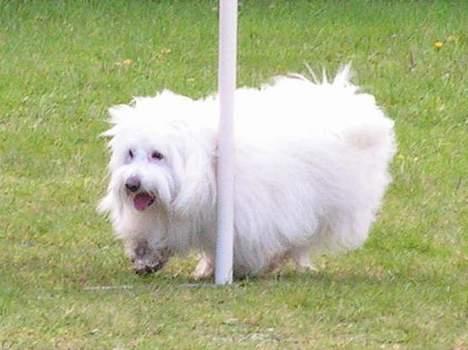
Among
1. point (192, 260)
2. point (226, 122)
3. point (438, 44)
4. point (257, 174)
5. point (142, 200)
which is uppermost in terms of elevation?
point (438, 44)

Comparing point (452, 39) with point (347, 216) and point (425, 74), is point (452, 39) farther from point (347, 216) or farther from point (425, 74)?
point (347, 216)

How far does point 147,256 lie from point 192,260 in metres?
0.67

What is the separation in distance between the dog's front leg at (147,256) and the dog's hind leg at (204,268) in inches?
8.5

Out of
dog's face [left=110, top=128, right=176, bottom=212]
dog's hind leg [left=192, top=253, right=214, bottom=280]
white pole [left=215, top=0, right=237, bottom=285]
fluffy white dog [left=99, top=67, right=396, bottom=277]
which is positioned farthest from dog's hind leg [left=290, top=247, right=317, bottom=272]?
dog's face [left=110, top=128, right=176, bottom=212]

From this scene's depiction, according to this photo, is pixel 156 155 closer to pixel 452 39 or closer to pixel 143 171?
pixel 143 171

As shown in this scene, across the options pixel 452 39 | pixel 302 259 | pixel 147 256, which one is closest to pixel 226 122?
pixel 147 256

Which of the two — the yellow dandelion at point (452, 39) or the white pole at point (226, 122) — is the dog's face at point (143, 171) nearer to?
the white pole at point (226, 122)

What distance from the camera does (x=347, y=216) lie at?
8.80 m

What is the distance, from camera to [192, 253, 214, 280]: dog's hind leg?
8.65 meters

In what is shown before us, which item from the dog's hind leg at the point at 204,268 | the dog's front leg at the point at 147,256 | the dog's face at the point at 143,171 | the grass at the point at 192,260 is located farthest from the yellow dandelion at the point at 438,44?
the dog's face at the point at 143,171

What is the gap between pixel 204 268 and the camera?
28.7 feet

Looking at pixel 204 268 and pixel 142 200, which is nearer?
pixel 142 200

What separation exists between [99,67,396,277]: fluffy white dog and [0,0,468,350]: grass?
0.68 ft

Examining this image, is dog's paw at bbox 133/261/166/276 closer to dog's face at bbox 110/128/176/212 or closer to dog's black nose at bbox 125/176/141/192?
dog's face at bbox 110/128/176/212
